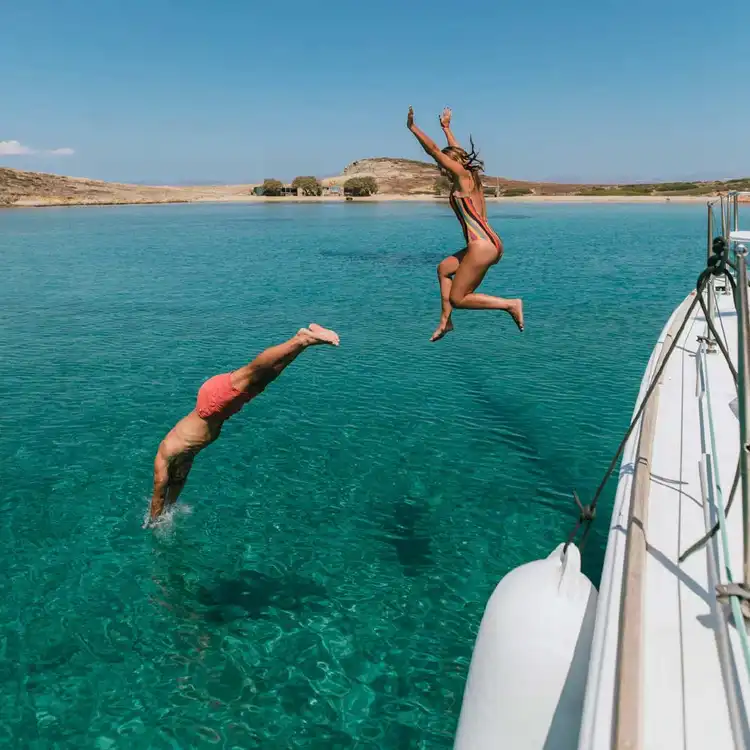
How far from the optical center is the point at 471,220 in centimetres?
1015

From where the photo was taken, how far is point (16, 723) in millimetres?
8086

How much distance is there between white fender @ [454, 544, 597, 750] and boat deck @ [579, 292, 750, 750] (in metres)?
0.47

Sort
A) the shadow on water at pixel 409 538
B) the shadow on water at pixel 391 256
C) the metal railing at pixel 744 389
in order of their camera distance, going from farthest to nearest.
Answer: the shadow on water at pixel 391 256
the shadow on water at pixel 409 538
the metal railing at pixel 744 389

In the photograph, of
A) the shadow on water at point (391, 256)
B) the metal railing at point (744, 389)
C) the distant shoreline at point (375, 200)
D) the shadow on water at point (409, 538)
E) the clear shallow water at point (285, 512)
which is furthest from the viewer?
the distant shoreline at point (375, 200)

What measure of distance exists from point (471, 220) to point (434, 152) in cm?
123

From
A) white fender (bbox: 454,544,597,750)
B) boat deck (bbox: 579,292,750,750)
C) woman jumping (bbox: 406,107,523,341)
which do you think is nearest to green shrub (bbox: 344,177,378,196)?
woman jumping (bbox: 406,107,523,341)

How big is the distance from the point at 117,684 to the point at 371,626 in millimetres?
3596

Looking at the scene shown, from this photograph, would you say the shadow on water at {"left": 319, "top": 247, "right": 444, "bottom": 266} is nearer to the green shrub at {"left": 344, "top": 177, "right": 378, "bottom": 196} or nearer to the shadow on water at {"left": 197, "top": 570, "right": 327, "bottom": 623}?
the shadow on water at {"left": 197, "top": 570, "right": 327, "bottom": 623}

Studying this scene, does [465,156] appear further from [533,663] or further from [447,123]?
[533,663]

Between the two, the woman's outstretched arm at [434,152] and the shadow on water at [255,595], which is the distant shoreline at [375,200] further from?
the shadow on water at [255,595]

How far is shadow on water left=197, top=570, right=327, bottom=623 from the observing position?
397 inches

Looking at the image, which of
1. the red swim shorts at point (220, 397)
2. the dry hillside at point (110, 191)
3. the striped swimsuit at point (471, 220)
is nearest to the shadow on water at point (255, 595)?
the red swim shorts at point (220, 397)

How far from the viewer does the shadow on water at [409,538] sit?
37.0 ft

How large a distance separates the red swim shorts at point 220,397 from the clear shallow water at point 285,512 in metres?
3.08
